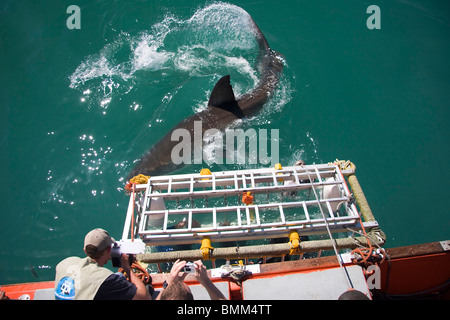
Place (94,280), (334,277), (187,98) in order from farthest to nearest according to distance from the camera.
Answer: (187,98) → (334,277) → (94,280)

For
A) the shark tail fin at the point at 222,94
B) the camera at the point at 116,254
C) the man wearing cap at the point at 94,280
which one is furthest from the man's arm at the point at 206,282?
the shark tail fin at the point at 222,94

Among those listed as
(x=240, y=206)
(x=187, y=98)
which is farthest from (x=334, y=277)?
(x=187, y=98)

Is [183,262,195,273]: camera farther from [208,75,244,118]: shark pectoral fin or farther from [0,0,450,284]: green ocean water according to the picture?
[208,75,244,118]: shark pectoral fin

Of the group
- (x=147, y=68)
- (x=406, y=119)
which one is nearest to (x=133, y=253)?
(x=147, y=68)

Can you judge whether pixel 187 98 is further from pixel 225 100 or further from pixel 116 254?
pixel 116 254

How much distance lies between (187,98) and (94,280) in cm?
585

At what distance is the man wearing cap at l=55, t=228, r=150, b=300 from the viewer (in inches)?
108

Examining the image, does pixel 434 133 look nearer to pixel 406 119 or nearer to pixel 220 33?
pixel 406 119

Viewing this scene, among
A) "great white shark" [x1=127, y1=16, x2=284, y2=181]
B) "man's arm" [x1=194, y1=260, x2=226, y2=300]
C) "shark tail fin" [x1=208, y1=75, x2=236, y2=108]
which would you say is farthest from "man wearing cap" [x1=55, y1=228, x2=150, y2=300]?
"shark tail fin" [x1=208, y1=75, x2=236, y2=108]

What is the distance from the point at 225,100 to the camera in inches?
276

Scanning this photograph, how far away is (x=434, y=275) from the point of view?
12.6 feet

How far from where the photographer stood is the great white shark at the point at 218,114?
6.55 meters

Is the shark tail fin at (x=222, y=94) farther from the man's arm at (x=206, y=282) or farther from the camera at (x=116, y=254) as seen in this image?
the man's arm at (x=206, y=282)
